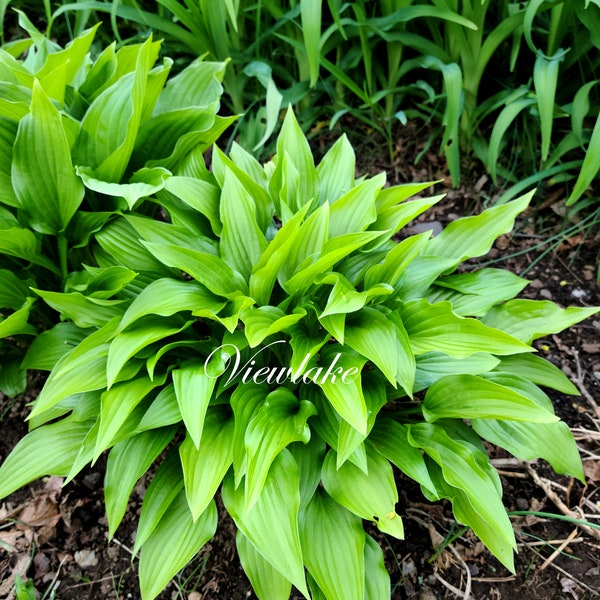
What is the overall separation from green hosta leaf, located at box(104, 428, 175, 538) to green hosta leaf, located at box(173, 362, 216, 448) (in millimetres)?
195

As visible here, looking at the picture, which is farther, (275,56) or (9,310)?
(275,56)

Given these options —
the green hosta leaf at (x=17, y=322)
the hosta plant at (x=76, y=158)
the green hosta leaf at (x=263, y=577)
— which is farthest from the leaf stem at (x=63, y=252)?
the green hosta leaf at (x=263, y=577)

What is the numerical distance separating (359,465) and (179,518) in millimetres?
473

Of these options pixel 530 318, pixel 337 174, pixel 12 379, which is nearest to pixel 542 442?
pixel 530 318

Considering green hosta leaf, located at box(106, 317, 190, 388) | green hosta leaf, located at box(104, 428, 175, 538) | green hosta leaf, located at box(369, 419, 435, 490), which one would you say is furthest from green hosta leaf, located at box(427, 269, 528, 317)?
green hosta leaf, located at box(104, 428, 175, 538)

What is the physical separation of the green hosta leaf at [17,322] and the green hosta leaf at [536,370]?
130cm

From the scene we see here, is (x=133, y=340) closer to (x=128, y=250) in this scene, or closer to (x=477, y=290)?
(x=128, y=250)

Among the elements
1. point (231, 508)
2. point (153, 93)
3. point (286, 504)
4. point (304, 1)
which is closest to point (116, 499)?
point (231, 508)

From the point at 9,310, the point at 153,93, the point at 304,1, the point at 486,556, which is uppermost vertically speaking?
the point at 304,1

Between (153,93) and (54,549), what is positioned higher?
(153,93)

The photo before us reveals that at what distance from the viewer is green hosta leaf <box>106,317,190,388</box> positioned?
1.32m

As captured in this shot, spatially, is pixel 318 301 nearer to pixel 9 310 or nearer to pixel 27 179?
pixel 27 179

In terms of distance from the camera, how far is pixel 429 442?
1450 millimetres

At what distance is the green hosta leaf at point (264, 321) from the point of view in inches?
53.1
